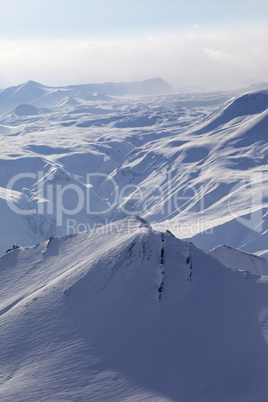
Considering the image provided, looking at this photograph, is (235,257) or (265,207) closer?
(235,257)

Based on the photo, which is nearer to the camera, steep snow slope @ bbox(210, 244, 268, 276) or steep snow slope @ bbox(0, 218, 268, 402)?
steep snow slope @ bbox(0, 218, 268, 402)

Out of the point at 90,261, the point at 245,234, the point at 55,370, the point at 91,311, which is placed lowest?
the point at 245,234

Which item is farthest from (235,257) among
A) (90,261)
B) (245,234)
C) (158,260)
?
(245,234)

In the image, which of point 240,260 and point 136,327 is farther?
point 240,260

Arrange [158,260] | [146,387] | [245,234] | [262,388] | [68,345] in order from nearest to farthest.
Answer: [262,388] → [146,387] → [68,345] → [158,260] → [245,234]

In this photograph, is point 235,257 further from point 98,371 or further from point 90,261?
point 98,371
